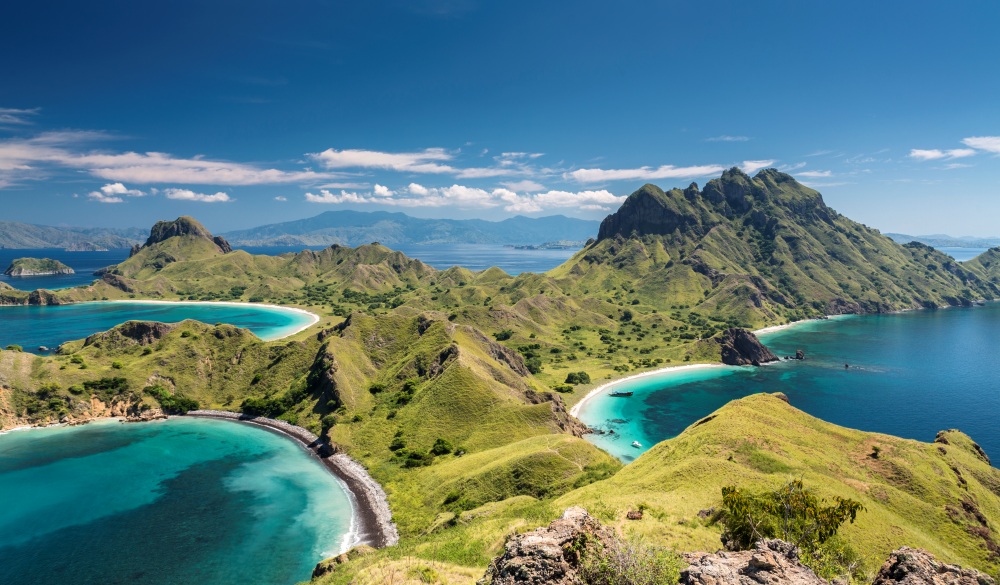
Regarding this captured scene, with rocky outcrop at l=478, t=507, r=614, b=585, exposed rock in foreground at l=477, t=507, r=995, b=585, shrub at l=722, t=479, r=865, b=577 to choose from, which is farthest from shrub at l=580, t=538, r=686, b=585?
shrub at l=722, t=479, r=865, b=577

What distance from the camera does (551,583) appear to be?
30.1 m

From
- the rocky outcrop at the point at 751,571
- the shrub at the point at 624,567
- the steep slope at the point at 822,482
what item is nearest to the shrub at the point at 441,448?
the steep slope at the point at 822,482

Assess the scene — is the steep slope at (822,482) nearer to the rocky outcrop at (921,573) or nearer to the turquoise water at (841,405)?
the rocky outcrop at (921,573)

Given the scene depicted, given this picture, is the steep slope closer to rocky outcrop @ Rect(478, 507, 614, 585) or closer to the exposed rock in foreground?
the exposed rock in foreground

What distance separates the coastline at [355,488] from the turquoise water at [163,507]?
86.8 inches

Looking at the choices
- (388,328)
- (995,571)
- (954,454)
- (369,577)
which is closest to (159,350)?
(388,328)

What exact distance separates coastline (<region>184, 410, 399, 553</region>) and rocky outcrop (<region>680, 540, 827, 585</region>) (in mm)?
63996

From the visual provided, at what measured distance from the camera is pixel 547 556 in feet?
102

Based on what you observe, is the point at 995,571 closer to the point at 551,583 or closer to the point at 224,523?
the point at 551,583

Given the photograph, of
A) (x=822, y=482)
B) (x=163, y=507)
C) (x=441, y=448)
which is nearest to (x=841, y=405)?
(x=822, y=482)

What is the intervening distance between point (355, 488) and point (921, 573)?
93.5 metres

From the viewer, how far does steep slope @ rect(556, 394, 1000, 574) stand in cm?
5653

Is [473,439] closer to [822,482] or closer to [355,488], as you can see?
[355,488]

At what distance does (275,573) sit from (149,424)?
306 ft
